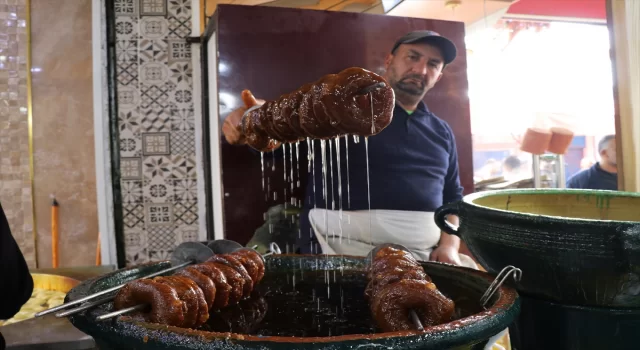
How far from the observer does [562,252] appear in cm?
88

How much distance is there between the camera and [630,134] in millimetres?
1831

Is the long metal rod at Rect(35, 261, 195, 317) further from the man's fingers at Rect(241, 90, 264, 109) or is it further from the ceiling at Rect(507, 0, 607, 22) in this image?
the ceiling at Rect(507, 0, 607, 22)

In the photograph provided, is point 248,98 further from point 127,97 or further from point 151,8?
point 151,8

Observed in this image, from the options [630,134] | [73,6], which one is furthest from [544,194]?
[73,6]

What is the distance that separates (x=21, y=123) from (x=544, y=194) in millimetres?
4081

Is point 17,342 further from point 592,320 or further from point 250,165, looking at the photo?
point 592,320

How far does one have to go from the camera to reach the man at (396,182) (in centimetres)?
274

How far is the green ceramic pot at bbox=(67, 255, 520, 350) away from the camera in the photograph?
0.71 meters

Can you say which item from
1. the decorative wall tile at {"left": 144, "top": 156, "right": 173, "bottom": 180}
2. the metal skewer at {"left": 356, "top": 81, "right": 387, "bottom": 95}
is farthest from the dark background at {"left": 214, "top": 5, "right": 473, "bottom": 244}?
the metal skewer at {"left": 356, "top": 81, "right": 387, "bottom": 95}

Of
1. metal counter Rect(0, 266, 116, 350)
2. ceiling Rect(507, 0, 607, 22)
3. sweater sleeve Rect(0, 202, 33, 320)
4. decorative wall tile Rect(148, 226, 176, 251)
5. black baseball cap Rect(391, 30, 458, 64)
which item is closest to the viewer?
metal counter Rect(0, 266, 116, 350)

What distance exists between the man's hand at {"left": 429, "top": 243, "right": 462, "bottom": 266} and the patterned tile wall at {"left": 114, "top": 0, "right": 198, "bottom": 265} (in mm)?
1639

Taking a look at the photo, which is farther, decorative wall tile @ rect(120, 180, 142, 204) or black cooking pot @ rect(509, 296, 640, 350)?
decorative wall tile @ rect(120, 180, 142, 204)

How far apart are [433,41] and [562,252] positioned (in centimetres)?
219

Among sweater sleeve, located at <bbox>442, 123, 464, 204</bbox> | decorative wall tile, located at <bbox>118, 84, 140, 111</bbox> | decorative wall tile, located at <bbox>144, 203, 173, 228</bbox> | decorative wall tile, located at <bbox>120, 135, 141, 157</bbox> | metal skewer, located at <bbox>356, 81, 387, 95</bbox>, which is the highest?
decorative wall tile, located at <bbox>118, 84, 140, 111</bbox>
